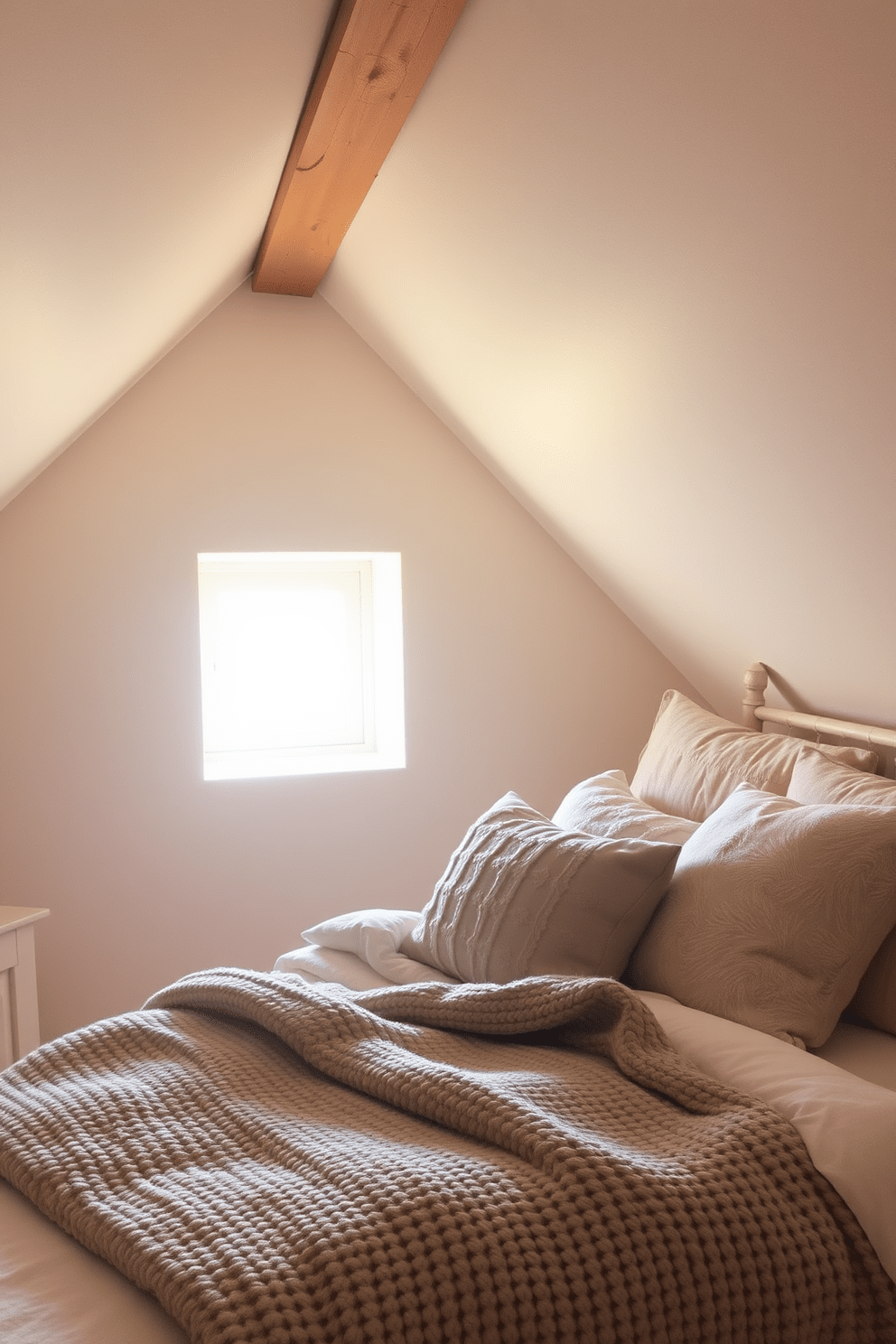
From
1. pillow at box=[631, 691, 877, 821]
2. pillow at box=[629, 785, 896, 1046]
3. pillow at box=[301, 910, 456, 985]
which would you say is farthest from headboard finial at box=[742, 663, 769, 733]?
pillow at box=[301, 910, 456, 985]

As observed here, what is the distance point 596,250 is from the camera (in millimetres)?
1769

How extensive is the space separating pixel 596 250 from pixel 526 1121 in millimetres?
1307

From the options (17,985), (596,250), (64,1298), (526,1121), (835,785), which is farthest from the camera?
(17,985)

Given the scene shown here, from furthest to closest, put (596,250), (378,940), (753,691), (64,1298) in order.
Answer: (753,691), (378,940), (596,250), (64,1298)

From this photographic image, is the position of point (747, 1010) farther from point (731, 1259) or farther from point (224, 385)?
point (224, 385)

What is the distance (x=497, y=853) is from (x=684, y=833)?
360 millimetres

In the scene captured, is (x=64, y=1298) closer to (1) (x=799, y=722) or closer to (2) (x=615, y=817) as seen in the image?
(2) (x=615, y=817)

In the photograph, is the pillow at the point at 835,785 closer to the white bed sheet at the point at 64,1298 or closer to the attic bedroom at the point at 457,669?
the attic bedroom at the point at 457,669

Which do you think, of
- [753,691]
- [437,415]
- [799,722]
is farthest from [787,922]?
[437,415]

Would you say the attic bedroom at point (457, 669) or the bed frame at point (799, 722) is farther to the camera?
the bed frame at point (799, 722)

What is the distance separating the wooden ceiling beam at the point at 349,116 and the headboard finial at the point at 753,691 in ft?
4.46

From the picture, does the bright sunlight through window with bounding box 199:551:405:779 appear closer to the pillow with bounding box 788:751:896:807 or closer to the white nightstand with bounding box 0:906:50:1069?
the white nightstand with bounding box 0:906:50:1069

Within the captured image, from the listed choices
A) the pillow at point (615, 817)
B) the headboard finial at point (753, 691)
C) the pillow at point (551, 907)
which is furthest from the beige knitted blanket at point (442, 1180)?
the headboard finial at point (753, 691)

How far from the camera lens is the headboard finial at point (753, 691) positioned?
8.49 ft
